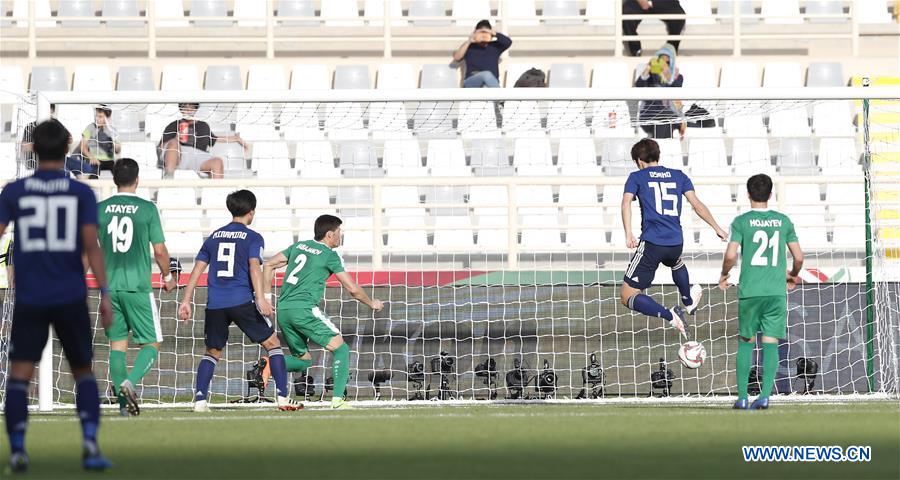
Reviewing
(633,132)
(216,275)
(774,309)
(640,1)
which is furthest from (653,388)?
(640,1)

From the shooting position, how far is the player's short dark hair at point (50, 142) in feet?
19.6

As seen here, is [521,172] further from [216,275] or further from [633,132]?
[216,275]

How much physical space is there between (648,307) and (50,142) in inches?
213

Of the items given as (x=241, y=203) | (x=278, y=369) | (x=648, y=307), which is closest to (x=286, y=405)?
(x=278, y=369)

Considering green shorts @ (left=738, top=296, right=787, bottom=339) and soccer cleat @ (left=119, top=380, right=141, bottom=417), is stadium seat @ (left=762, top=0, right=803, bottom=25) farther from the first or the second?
soccer cleat @ (left=119, top=380, right=141, bottom=417)

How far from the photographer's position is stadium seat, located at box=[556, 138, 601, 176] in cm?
1684

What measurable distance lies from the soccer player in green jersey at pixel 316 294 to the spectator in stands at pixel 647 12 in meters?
11.2

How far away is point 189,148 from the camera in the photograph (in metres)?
15.0

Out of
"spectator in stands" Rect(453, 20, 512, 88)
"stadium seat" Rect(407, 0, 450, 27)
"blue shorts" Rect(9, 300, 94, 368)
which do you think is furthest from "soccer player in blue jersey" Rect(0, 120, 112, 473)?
"stadium seat" Rect(407, 0, 450, 27)

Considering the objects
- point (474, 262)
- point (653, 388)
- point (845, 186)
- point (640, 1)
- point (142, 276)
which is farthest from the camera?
point (640, 1)

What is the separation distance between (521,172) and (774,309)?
24.9 ft

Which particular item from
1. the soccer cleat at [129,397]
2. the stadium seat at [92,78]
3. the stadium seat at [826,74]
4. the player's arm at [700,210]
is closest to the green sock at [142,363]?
the soccer cleat at [129,397]

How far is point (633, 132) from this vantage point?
57.2 feet

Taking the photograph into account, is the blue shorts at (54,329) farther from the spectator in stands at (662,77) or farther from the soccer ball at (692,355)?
the spectator in stands at (662,77)
